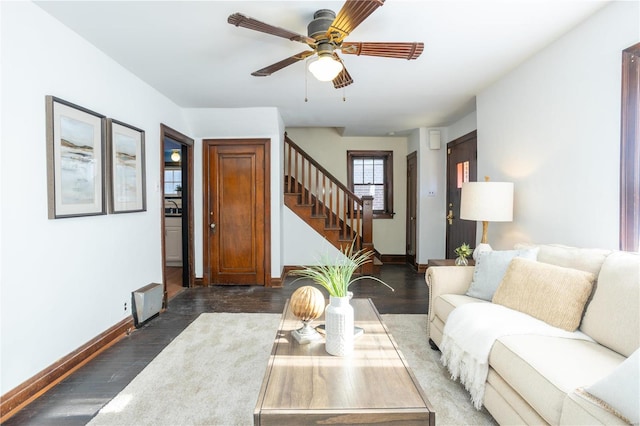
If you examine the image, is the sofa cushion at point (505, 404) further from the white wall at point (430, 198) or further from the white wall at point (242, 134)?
the white wall at point (430, 198)

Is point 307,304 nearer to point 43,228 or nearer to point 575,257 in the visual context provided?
point 575,257

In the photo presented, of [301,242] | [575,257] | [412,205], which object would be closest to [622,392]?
[575,257]

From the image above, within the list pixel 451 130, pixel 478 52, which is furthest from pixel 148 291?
pixel 451 130

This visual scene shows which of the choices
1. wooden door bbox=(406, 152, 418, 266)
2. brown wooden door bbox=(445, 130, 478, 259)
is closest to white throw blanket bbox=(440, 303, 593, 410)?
Answer: brown wooden door bbox=(445, 130, 478, 259)

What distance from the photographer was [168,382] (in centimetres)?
216

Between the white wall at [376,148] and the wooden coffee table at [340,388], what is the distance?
478cm

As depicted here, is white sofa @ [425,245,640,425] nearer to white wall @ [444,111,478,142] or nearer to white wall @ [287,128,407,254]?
white wall @ [444,111,478,142]

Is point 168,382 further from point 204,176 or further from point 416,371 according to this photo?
point 204,176

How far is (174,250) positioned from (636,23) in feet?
21.1

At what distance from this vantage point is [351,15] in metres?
1.76

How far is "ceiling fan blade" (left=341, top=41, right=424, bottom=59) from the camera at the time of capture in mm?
2037

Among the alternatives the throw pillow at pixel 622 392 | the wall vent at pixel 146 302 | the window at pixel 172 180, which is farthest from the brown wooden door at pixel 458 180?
the window at pixel 172 180

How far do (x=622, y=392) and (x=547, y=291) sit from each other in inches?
34.7

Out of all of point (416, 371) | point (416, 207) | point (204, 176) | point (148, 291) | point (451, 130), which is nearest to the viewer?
point (416, 371)
